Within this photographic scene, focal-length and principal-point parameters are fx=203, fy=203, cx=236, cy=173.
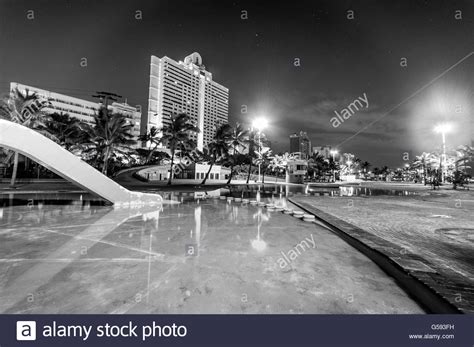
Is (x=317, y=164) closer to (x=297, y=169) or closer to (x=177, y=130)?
(x=297, y=169)

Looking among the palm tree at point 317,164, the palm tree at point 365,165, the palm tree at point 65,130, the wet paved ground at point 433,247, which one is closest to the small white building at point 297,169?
the palm tree at point 317,164

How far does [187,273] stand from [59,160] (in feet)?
30.2

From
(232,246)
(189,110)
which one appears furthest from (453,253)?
(189,110)

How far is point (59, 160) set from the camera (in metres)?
9.01

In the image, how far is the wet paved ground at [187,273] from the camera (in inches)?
108

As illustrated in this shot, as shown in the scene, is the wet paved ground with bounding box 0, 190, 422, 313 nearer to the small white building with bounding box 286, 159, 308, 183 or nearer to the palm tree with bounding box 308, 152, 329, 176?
the small white building with bounding box 286, 159, 308, 183

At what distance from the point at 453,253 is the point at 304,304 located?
436 centimetres

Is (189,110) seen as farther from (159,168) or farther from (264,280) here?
(264,280)

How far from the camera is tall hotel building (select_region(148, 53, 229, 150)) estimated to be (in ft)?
408

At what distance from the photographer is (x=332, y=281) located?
131 inches

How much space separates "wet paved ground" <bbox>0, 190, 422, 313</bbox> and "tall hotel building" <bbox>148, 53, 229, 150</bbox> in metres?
113

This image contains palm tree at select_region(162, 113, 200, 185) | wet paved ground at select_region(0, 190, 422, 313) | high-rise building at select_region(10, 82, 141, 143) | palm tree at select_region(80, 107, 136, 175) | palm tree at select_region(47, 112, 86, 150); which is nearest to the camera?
wet paved ground at select_region(0, 190, 422, 313)

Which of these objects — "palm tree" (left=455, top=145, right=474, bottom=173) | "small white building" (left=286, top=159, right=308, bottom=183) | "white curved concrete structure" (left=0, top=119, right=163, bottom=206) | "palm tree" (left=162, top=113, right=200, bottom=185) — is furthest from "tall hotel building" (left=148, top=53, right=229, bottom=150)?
"white curved concrete structure" (left=0, top=119, right=163, bottom=206)

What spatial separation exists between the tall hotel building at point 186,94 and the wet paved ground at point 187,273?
113 m
